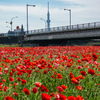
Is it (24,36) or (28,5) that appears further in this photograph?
(24,36)

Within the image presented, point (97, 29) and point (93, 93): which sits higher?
point (97, 29)

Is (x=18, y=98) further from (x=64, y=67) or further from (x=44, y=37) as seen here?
(x=44, y=37)

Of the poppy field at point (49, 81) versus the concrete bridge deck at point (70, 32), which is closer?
the poppy field at point (49, 81)

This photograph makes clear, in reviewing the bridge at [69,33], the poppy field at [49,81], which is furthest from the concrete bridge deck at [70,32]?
the poppy field at [49,81]

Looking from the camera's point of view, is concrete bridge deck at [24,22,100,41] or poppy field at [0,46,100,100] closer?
poppy field at [0,46,100,100]

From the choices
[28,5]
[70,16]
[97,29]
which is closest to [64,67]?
[97,29]

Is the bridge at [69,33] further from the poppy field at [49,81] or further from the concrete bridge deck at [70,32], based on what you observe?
the poppy field at [49,81]

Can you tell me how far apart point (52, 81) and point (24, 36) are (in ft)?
190

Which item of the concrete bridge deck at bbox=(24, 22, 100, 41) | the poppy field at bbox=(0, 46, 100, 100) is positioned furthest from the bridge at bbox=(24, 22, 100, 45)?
the poppy field at bbox=(0, 46, 100, 100)

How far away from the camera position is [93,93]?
412 cm

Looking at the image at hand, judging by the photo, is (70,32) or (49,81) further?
(70,32)

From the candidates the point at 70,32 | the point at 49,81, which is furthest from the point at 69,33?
the point at 49,81

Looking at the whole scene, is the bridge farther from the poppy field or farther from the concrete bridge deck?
the poppy field

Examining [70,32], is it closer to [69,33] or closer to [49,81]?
[69,33]
